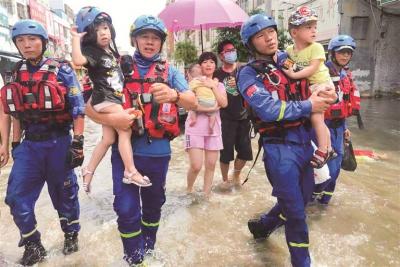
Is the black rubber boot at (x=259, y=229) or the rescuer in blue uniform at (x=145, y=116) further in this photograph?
the black rubber boot at (x=259, y=229)

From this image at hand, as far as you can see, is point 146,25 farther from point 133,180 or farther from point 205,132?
point 205,132

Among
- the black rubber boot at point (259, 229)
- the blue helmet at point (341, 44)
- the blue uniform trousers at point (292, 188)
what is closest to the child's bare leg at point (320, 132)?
the blue uniform trousers at point (292, 188)

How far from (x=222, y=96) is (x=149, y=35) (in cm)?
220

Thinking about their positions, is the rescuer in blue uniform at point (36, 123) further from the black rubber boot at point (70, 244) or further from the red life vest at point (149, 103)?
the red life vest at point (149, 103)

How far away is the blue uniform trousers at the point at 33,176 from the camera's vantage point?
3.55 m

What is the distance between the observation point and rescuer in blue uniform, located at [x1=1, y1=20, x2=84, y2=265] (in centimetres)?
→ 349

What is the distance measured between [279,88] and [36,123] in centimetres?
220

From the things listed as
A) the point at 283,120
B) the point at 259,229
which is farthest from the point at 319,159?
the point at 259,229

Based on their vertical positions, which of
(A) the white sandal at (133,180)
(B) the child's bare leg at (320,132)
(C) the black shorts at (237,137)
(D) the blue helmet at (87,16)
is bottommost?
(C) the black shorts at (237,137)

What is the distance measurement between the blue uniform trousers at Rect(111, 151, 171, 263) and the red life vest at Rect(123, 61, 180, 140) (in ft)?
0.85

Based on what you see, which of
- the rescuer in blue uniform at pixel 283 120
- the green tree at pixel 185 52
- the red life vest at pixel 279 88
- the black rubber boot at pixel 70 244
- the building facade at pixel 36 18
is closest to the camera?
the rescuer in blue uniform at pixel 283 120

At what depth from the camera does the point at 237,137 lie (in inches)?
230

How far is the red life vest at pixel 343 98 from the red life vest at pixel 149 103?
2.29 meters

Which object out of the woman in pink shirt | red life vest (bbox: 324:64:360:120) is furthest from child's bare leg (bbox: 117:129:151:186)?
red life vest (bbox: 324:64:360:120)
